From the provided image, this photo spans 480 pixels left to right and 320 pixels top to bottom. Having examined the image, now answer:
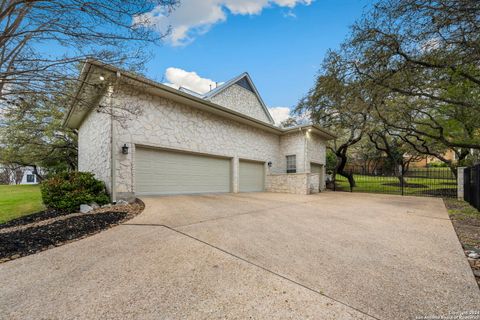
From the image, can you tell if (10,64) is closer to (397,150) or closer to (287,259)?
(287,259)

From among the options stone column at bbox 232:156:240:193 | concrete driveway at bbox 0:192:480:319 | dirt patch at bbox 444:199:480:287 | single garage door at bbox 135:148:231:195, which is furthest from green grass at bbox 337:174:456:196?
concrete driveway at bbox 0:192:480:319

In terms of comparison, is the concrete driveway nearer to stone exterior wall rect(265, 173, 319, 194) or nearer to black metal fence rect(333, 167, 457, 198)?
stone exterior wall rect(265, 173, 319, 194)

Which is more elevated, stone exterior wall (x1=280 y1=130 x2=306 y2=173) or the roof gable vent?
the roof gable vent

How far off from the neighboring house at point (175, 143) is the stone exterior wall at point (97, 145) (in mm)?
32

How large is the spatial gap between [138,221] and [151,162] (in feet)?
11.1

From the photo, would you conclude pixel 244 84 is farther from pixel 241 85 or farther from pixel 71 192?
pixel 71 192

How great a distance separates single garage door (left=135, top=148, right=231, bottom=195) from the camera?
23.6 feet

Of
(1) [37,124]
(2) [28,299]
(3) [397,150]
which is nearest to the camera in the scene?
(2) [28,299]

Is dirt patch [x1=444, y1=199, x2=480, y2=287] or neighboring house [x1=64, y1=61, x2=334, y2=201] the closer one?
dirt patch [x1=444, y1=199, x2=480, y2=287]

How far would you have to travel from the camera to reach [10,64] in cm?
360

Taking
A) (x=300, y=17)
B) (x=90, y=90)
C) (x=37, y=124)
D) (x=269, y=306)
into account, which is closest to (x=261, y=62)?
(x=300, y=17)

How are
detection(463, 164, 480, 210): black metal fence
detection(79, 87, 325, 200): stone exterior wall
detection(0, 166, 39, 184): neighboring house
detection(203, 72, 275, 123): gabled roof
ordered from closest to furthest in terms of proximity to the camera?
detection(463, 164, 480, 210): black metal fence, detection(79, 87, 325, 200): stone exterior wall, detection(203, 72, 275, 123): gabled roof, detection(0, 166, 39, 184): neighboring house

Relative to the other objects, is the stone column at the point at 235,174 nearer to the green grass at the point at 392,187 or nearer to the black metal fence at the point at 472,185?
the green grass at the point at 392,187

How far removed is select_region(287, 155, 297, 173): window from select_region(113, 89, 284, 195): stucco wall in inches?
75.3
